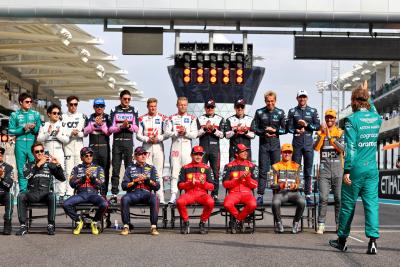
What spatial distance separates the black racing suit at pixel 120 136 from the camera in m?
14.7

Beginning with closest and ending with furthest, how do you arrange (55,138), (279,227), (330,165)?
(330,165)
(279,227)
(55,138)

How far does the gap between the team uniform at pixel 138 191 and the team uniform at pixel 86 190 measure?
0.35 metres

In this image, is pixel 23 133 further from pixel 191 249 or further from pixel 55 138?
pixel 191 249

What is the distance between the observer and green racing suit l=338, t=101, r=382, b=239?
988 centimetres

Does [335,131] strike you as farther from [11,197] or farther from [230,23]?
[230,23]

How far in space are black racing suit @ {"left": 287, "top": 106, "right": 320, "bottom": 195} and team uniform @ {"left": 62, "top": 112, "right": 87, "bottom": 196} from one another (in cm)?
384

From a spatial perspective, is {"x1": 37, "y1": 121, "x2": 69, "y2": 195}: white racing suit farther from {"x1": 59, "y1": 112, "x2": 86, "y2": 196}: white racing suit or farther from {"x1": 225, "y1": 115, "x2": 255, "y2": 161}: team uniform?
{"x1": 225, "y1": 115, "x2": 255, "y2": 161}: team uniform

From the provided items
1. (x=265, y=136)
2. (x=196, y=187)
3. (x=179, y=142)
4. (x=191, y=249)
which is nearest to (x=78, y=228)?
(x=196, y=187)

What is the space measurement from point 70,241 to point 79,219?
5.31 feet

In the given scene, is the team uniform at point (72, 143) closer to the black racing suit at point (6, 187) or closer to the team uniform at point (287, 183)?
the black racing suit at point (6, 187)

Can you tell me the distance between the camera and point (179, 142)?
1511 centimetres

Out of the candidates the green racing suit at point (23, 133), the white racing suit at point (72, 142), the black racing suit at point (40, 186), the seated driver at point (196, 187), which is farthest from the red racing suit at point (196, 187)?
the green racing suit at point (23, 133)

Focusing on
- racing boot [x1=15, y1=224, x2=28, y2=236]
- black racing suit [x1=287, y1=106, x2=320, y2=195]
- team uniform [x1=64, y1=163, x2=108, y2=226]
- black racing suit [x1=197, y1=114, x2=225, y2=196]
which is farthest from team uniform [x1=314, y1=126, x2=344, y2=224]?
racing boot [x1=15, y1=224, x2=28, y2=236]

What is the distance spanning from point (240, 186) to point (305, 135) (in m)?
2.09
